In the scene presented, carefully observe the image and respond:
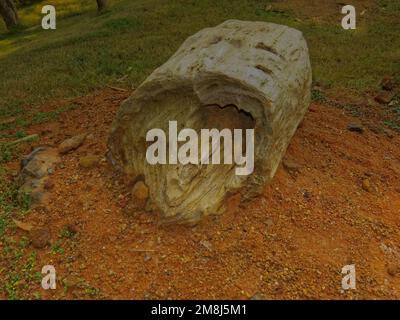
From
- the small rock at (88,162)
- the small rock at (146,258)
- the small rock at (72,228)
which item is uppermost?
the small rock at (88,162)

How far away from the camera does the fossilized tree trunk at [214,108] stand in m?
6.64

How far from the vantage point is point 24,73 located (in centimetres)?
1600

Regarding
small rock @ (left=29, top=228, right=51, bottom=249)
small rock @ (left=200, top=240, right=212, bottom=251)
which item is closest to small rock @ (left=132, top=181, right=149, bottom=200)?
small rock @ (left=200, top=240, right=212, bottom=251)

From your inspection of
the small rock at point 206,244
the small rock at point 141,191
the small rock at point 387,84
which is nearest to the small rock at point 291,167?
the small rock at point 206,244

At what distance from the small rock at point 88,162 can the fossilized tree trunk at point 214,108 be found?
79cm

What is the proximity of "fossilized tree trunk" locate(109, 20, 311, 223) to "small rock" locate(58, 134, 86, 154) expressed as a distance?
4.85 ft

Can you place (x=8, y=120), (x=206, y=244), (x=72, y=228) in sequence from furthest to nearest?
(x=8, y=120)
(x=72, y=228)
(x=206, y=244)

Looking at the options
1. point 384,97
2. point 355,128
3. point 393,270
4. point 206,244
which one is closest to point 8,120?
point 206,244

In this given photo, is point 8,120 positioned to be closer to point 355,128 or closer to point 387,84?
point 355,128

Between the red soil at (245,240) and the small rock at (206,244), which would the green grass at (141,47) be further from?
the small rock at (206,244)

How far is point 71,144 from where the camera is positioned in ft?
28.9

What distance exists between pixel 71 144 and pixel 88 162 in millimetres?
830

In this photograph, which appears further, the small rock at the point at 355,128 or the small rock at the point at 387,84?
the small rock at the point at 387,84

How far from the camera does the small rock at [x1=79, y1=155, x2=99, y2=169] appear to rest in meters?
8.23
